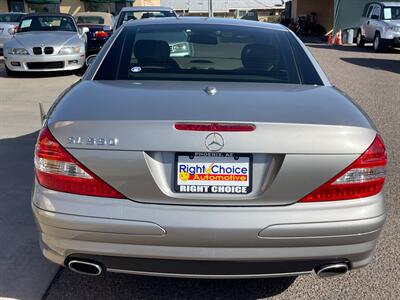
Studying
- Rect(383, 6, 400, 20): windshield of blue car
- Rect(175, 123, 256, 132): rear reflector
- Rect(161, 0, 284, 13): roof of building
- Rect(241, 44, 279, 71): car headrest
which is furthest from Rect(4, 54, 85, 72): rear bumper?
Rect(161, 0, 284, 13): roof of building

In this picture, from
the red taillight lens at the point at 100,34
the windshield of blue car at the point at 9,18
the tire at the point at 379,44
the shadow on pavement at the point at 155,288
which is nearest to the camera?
the shadow on pavement at the point at 155,288

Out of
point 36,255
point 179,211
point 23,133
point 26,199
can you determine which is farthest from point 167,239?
point 23,133

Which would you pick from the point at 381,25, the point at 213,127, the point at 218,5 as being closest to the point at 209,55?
the point at 213,127

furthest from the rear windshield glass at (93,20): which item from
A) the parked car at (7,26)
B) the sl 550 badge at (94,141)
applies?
the sl 550 badge at (94,141)

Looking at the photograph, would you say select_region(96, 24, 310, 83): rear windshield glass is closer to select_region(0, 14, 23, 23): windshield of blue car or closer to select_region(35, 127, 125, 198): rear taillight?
select_region(35, 127, 125, 198): rear taillight

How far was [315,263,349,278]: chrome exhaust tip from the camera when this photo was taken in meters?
2.62

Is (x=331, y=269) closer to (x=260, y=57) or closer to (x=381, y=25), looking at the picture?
(x=260, y=57)

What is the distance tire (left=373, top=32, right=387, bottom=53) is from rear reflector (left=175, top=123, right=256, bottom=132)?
65.0 ft

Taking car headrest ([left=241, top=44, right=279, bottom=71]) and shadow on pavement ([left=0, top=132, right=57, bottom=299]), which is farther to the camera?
car headrest ([left=241, top=44, right=279, bottom=71])

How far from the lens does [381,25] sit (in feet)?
67.9

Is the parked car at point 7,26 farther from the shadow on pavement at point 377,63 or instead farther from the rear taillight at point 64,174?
the rear taillight at point 64,174

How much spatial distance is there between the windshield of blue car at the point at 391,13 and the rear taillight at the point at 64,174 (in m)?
21.3

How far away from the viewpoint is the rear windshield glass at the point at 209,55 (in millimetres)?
3439

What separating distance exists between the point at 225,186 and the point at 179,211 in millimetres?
255
